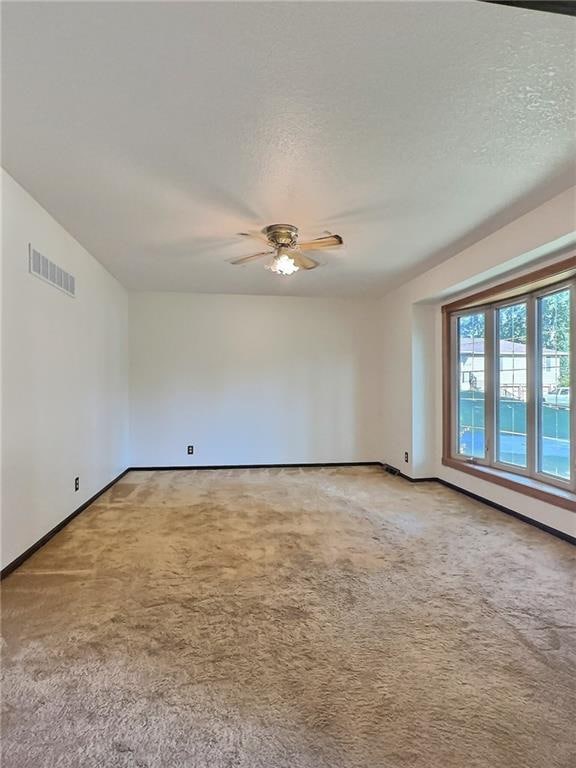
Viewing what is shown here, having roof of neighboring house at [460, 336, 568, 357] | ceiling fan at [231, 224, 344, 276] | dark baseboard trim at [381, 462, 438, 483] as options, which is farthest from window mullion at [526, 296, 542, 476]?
ceiling fan at [231, 224, 344, 276]

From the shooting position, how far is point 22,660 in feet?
5.79

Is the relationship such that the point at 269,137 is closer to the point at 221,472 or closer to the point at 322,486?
the point at 322,486

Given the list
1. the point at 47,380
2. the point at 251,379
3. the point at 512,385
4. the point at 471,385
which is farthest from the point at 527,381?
the point at 47,380

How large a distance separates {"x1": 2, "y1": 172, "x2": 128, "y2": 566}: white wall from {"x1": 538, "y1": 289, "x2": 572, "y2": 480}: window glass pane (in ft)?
13.4

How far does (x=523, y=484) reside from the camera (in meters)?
3.62

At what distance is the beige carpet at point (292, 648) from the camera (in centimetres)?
136

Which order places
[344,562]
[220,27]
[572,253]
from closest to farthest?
1. [220,27]
2. [344,562]
3. [572,253]

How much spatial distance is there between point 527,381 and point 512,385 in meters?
0.25

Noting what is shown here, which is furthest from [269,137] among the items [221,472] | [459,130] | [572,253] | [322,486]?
[221,472]

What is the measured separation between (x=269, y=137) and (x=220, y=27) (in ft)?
2.19

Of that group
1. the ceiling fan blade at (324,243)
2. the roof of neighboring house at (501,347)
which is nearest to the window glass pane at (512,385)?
the roof of neighboring house at (501,347)

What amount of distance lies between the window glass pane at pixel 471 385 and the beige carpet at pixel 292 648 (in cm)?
134

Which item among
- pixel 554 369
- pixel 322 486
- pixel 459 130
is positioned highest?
pixel 459 130

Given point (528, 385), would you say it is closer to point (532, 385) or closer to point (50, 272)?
point (532, 385)
